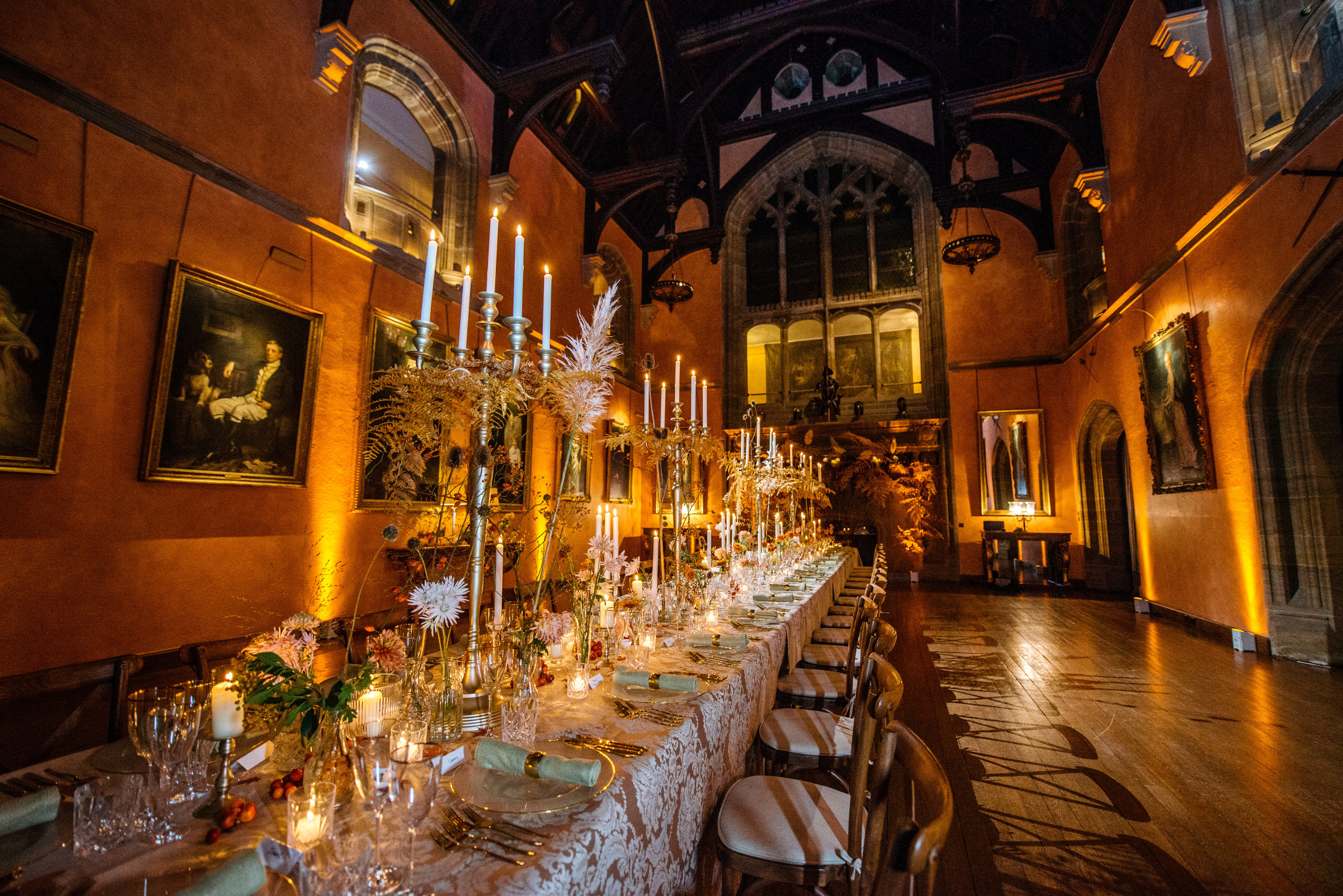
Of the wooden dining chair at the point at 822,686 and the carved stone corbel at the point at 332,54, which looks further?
the carved stone corbel at the point at 332,54

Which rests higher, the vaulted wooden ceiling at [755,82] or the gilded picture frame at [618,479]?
the vaulted wooden ceiling at [755,82]

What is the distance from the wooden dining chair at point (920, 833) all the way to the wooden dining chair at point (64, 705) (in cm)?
198

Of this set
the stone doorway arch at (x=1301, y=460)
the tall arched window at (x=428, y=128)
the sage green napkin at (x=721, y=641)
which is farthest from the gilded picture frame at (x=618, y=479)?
the stone doorway arch at (x=1301, y=460)

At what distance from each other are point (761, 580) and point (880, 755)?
118 inches

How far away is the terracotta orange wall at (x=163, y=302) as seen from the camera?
3.04m

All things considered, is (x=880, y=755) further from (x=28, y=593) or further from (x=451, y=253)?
(x=451, y=253)

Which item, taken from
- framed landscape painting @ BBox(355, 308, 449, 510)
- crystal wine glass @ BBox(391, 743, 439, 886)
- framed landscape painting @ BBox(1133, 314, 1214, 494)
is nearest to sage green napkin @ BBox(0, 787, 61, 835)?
crystal wine glass @ BBox(391, 743, 439, 886)

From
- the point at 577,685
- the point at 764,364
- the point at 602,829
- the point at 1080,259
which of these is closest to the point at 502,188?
the point at 577,685

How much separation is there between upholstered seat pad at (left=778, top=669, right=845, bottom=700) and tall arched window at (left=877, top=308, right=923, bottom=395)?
954 cm

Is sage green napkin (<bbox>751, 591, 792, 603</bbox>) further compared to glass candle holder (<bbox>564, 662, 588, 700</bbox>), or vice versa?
sage green napkin (<bbox>751, 591, 792, 603</bbox>)

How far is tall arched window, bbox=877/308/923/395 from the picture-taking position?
37.5 ft

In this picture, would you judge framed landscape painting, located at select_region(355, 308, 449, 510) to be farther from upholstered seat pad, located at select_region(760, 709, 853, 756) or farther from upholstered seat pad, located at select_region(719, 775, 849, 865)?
upholstered seat pad, located at select_region(719, 775, 849, 865)

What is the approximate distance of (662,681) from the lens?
5.25 feet

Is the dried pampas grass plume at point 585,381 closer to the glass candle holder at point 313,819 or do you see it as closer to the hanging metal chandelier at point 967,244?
the glass candle holder at point 313,819
